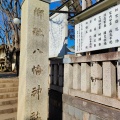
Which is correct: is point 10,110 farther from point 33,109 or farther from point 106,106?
point 106,106

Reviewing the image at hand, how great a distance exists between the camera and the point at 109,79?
3.54 meters

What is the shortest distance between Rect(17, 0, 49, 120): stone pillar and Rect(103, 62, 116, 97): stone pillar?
187 cm

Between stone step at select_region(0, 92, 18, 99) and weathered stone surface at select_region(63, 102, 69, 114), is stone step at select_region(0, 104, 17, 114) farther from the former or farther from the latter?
weathered stone surface at select_region(63, 102, 69, 114)

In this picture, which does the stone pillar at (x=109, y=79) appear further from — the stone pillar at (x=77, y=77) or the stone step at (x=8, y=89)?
the stone step at (x=8, y=89)

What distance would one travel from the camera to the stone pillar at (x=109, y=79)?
11.5 feet

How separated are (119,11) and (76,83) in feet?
7.36

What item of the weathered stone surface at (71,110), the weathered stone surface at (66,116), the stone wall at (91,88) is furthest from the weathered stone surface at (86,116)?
the weathered stone surface at (66,116)

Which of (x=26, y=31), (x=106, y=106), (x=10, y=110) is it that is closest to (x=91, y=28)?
(x=26, y=31)

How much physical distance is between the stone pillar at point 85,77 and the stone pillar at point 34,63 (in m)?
1.11

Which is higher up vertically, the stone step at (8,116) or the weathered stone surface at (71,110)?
the weathered stone surface at (71,110)

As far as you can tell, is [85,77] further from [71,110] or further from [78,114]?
[71,110]

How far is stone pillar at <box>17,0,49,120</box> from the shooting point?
4.50 meters

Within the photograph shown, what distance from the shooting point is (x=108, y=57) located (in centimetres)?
354

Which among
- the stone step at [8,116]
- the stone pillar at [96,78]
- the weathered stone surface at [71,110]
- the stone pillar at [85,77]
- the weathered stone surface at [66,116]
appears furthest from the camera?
the stone step at [8,116]
